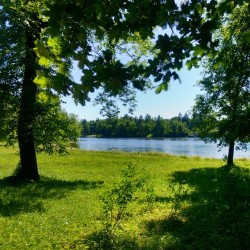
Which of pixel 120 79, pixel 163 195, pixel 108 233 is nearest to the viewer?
pixel 120 79

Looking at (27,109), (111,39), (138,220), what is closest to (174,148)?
(27,109)

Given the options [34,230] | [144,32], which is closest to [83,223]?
[34,230]

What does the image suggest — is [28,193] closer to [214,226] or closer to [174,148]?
[214,226]

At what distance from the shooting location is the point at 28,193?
17250 millimetres

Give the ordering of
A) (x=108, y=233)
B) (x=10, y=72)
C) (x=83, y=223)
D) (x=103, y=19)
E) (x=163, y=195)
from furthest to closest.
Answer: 1. (x=10, y=72)
2. (x=163, y=195)
3. (x=83, y=223)
4. (x=108, y=233)
5. (x=103, y=19)

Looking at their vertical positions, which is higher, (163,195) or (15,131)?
(15,131)

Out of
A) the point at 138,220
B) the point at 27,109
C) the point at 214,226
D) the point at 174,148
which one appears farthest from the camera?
the point at 174,148

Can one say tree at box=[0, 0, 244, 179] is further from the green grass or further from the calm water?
the calm water

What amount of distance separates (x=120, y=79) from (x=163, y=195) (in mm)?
13632

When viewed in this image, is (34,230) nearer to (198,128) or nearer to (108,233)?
(108,233)

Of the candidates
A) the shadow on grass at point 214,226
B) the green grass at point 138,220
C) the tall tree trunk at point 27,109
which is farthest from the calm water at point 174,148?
the shadow on grass at point 214,226

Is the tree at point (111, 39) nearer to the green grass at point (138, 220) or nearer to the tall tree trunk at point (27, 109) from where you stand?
the green grass at point (138, 220)

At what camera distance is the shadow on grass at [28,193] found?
14.0 metres

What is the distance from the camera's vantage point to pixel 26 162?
845 inches
